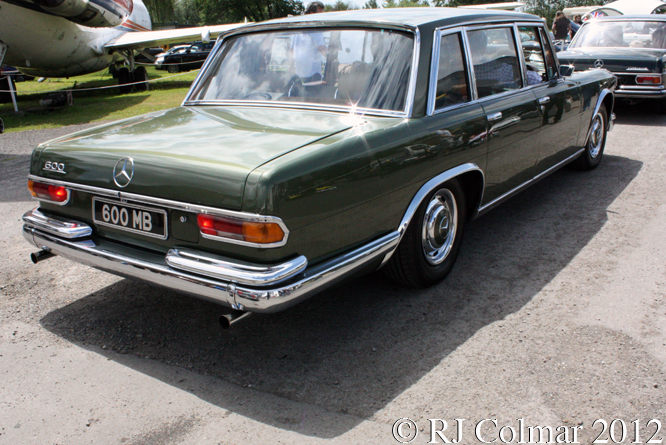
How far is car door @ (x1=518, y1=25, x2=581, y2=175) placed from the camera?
4.39 metres

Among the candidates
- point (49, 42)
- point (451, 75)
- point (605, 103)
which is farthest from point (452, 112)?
point (49, 42)

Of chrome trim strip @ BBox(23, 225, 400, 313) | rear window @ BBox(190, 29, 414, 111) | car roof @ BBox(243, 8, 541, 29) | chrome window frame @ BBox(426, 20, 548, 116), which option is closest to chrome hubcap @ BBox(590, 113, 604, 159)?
chrome window frame @ BBox(426, 20, 548, 116)

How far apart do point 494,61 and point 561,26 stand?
47.3ft

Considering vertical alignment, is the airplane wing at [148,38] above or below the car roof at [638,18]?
above

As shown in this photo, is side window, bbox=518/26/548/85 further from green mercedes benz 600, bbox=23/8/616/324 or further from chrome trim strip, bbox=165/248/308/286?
chrome trim strip, bbox=165/248/308/286

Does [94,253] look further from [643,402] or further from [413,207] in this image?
[643,402]

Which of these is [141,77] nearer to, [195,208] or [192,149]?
[192,149]

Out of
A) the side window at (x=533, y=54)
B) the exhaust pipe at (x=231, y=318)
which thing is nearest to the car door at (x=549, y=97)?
the side window at (x=533, y=54)

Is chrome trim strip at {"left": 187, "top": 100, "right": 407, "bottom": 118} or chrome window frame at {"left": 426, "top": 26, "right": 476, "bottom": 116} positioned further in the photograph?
chrome window frame at {"left": 426, "top": 26, "right": 476, "bottom": 116}

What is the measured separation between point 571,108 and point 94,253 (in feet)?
13.3

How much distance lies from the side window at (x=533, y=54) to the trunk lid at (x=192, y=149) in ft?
6.77

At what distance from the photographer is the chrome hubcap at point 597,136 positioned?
590 cm

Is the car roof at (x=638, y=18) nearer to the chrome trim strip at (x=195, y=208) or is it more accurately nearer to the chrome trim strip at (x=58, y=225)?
the chrome trim strip at (x=195, y=208)

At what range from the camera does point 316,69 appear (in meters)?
3.37
